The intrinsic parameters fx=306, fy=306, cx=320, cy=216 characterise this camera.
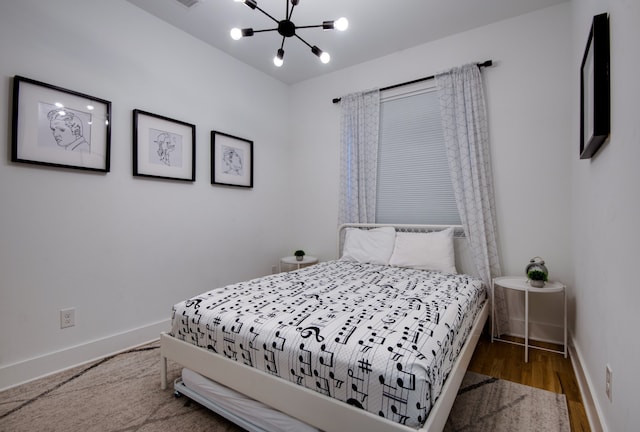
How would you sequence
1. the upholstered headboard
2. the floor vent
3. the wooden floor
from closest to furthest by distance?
the wooden floor → the floor vent → the upholstered headboard

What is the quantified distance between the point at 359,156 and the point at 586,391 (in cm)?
260

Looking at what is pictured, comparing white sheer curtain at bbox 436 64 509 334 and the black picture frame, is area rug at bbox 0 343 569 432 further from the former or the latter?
the black picture frame

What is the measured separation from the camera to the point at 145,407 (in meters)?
1.67

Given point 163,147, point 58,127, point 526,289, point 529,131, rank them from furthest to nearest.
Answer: point 163,147
point 529,131
point 526,289
point 58,127

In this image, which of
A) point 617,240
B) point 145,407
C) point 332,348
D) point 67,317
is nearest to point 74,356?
point 67,317

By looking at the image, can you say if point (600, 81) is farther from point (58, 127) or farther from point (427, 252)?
point (58, 127)

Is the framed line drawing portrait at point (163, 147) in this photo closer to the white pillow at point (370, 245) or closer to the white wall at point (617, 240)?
the white pillow at point (370, 245)

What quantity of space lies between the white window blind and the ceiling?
0.57 metres

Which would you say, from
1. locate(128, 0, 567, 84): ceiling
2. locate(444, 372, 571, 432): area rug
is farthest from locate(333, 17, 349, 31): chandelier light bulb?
locate(444, 372, 571, 432): area rug

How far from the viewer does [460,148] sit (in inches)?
110

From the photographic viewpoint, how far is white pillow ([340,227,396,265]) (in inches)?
117

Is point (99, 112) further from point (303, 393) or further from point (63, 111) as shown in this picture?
point (303, 393)

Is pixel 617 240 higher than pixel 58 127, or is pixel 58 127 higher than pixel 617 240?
pixel 58 127

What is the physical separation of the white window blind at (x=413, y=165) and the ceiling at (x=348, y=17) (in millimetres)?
575
